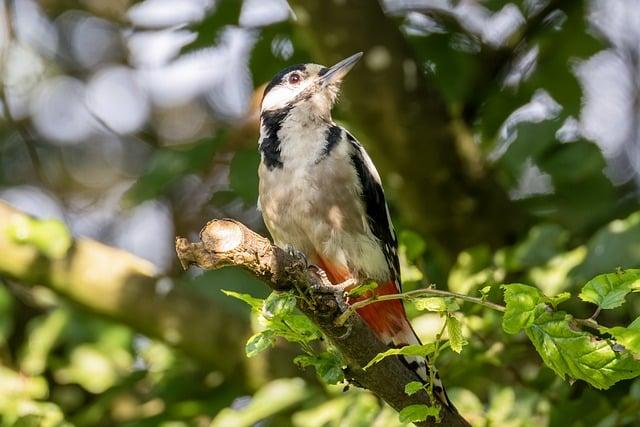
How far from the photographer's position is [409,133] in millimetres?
4863

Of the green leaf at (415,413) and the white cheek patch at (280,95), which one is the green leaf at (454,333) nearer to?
the green leaf at (415,413)

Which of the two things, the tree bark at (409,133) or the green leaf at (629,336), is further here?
the tree bark at (409,133)

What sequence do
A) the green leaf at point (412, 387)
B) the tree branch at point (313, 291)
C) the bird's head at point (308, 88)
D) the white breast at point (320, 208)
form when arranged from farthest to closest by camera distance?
the bird's head at point (308, 88), the white breast at point (320, 208), the green leaf at point (412, 387), the tree branch at point (313, 291)

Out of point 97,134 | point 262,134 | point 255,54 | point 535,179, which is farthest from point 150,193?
point 97,134

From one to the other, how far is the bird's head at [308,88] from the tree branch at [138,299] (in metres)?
0.96

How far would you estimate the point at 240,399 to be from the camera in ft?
15.7

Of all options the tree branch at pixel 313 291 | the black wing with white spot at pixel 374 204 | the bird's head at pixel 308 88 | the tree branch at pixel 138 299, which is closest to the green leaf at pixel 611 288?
the tree branch at pixel 313 291

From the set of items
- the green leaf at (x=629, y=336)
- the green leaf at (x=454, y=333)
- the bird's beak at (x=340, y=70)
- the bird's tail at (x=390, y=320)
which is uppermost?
the green leaf at (x=629, y=336)

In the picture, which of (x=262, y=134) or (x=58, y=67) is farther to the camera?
(x=58, y=67)

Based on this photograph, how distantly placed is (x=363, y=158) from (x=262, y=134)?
44cm

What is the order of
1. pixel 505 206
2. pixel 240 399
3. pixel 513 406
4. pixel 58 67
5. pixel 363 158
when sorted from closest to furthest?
pixel 513 406
pixel 363 158
pixel 240 399
pixel 505 206
pixel 58 67

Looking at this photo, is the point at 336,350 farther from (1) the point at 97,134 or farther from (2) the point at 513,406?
(1) the point at 97,134

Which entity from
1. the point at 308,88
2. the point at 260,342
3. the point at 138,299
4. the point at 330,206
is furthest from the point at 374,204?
the point at 260,342

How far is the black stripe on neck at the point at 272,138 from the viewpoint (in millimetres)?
4078
